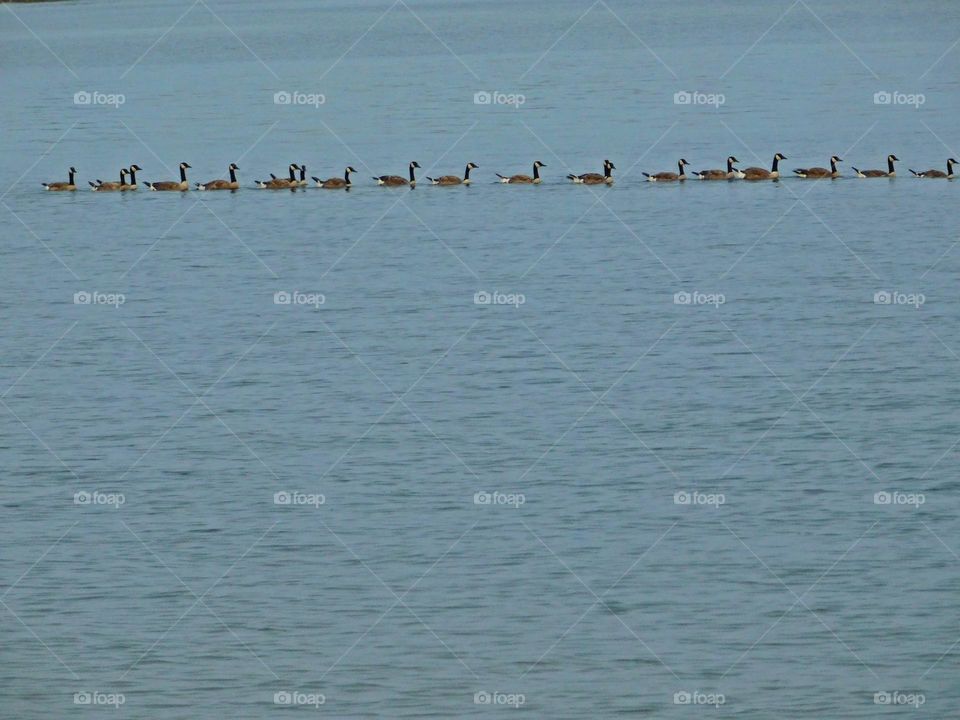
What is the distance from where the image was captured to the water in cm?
1697

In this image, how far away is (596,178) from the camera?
4878 centimetres

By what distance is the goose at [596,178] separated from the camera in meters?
48.7

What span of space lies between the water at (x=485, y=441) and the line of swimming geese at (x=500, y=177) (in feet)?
1.67

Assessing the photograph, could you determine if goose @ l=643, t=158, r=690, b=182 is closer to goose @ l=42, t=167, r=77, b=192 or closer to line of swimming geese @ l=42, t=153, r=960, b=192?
line of swimming geese @ l=42, t=153, r=960, b=192

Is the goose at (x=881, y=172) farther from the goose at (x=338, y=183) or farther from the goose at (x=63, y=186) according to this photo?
the goose at (x=63, y=186)

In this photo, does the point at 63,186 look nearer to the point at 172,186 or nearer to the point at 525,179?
the point at 172,186

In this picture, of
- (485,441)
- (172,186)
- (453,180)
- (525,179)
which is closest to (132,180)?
(172,186)

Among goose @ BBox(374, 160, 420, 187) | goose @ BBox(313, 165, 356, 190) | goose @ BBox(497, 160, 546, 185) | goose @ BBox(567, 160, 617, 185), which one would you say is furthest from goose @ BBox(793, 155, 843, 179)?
goose @ BBox(313, 165, 356, 190)

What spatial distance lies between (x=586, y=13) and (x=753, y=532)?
4921 inches

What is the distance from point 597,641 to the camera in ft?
56.7

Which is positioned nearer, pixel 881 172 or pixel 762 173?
pixel 881 172

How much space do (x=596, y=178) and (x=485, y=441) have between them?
2570 cm

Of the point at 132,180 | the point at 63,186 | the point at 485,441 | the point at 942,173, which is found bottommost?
the point at 485,441

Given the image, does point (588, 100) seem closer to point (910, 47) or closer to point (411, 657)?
point (910, 47)
